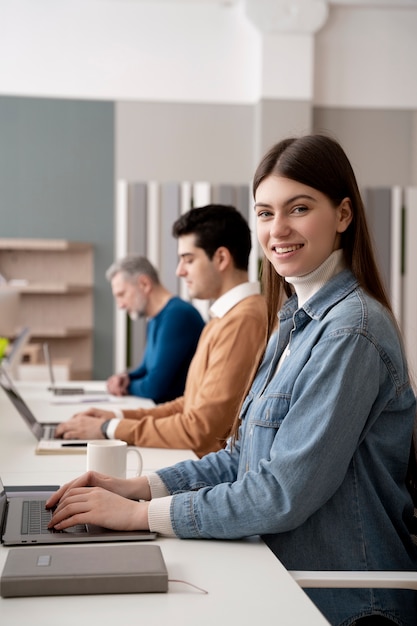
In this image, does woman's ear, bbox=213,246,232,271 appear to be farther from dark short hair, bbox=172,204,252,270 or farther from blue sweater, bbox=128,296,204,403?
blue sweater, bbox=128,296,204,403

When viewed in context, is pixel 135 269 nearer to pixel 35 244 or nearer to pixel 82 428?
pixel 82 428

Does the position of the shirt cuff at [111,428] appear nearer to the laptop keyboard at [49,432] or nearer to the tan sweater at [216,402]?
the tan sweater at [216,402]

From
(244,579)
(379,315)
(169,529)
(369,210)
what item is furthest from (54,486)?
(369,210)

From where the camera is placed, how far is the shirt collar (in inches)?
106

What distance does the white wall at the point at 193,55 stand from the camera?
6695 millimetres

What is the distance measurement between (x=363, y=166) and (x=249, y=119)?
1.02 metres

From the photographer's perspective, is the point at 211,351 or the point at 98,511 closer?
the point at 98,511

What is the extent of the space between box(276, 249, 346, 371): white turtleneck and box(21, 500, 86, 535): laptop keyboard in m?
0.58

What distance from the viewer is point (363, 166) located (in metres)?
6.95

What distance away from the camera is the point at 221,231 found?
2.91 meters

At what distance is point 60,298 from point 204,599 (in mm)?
5860

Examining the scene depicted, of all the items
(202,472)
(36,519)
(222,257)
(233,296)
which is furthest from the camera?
(222,257)

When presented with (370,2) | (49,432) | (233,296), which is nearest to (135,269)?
(233,296)

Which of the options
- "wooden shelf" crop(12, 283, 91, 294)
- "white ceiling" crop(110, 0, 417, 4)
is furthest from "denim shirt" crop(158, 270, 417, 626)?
"white ceiling" crop(110, 0, 417, 4)
